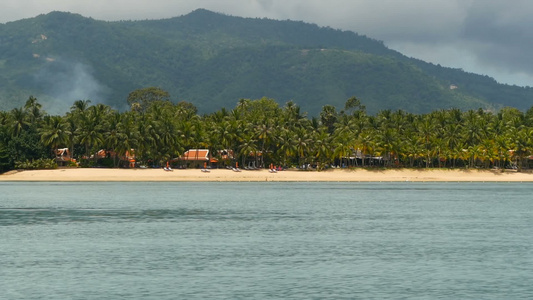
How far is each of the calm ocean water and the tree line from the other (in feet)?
253

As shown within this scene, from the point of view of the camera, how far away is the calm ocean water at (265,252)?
33406 millimetres

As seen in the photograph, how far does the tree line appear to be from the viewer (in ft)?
520

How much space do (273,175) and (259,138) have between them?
8816 millimetres

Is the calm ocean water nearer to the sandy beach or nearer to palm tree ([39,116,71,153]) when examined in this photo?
palm tree ([39,116,71,153])

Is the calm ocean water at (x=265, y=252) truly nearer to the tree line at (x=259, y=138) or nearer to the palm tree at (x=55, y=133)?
the palm tree at (x=55, y=133)

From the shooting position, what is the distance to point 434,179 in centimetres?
17100

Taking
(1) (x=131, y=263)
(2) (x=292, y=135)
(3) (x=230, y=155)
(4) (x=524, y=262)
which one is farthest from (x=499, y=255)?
(3) (x=230, y=155)

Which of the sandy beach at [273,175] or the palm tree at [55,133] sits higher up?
the palm tree at [55,133]

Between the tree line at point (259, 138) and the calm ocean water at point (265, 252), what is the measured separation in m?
77.2

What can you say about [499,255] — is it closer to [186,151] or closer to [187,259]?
[187,259]

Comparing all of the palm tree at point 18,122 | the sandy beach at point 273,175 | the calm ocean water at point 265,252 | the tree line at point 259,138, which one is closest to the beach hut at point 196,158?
the tree line at point 259,138

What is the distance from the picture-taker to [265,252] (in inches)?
1785

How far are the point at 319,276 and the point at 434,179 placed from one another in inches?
5478

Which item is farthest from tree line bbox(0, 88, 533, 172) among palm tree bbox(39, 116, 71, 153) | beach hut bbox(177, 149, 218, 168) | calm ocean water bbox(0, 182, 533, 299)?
calm ocean water bbox(0, 182, 533, 299)
